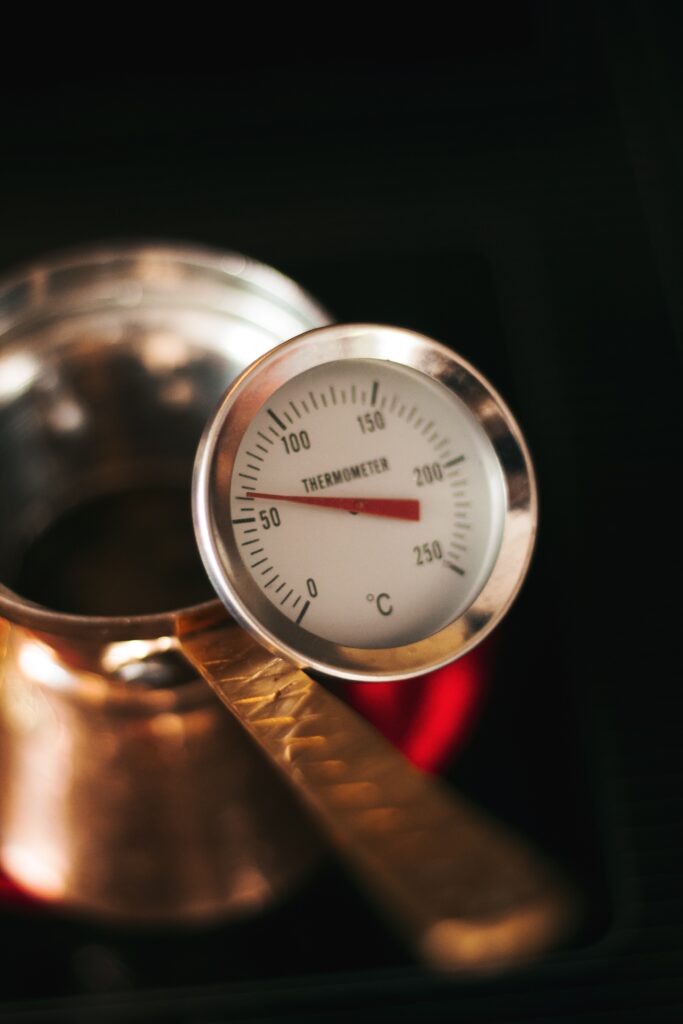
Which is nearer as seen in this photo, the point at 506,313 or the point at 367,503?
the point at 367,503

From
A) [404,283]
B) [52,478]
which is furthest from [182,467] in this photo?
[404,283]

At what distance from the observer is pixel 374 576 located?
2.69ft

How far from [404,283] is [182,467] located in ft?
1.22

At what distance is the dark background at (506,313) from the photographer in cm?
78

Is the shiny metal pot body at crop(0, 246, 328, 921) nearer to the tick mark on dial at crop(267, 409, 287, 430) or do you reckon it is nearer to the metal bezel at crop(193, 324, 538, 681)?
the metal bezel at crop(193, 324, 538, 681)

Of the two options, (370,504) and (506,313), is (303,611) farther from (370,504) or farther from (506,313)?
(506,313)

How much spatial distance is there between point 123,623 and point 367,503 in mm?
216

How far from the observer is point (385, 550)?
83cm

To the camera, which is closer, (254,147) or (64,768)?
(64,768)

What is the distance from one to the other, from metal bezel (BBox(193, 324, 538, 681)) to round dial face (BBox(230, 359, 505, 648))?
0.01 metres

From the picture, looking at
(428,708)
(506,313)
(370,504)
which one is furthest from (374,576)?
(506,313)

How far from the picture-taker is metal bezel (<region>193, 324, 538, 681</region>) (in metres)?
0.76

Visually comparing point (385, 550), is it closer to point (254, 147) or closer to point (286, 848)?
point (286, 848)

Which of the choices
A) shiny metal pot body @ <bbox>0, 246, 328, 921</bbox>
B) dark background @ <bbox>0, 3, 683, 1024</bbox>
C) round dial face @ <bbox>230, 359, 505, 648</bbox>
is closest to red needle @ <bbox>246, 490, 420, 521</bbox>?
round dial face @ <bbox>230, 359, 505, 648</bbox>
